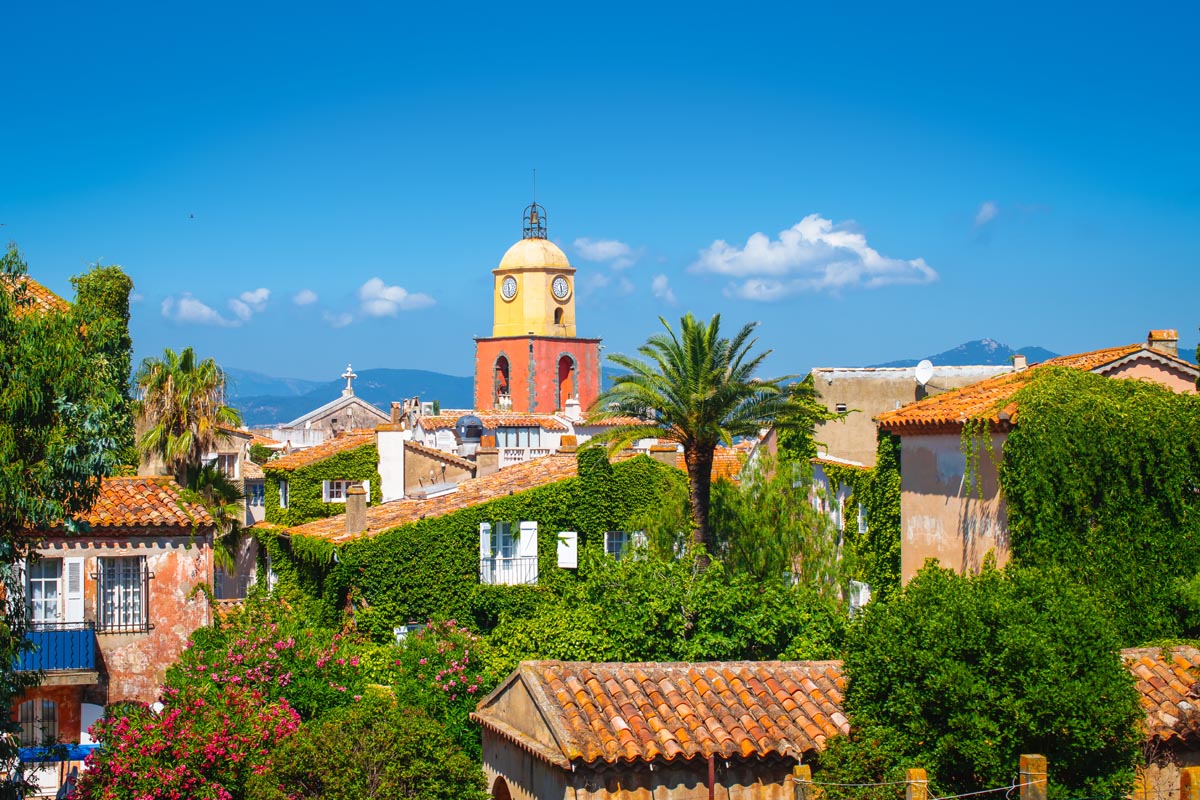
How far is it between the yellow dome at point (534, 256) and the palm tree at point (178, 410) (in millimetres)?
57985

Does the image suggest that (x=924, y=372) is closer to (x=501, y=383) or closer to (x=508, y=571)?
(x=508, y=571)

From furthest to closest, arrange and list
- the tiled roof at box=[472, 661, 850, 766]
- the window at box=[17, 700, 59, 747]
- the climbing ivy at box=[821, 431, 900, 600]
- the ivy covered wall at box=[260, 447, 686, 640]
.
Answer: the ivy covered wall at box=[260, 447, 686, 640] < the climbing ivy at box=[821, 431, 900, 600] < the window at box=[17, 700, 59, 747] < the tiled roof at box=[472, 661, 850, 766]

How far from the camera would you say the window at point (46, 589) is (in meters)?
29.0

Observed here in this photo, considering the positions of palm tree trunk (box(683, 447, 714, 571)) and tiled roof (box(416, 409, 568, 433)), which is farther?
tiled roof (box(416, 409, 568, 433))

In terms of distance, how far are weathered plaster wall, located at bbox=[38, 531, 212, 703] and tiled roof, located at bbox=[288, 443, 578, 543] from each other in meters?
6.10

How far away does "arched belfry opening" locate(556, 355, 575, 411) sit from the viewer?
97.6m

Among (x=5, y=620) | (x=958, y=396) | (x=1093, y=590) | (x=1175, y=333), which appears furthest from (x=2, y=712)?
(x=1175, y=333)

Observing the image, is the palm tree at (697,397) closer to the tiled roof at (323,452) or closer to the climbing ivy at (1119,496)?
the climbing ivy at (1119,496)

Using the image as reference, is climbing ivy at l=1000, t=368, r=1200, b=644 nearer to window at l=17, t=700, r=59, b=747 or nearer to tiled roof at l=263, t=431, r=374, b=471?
window at l=17, t=700, r=59, b=747

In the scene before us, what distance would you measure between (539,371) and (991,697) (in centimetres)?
8045

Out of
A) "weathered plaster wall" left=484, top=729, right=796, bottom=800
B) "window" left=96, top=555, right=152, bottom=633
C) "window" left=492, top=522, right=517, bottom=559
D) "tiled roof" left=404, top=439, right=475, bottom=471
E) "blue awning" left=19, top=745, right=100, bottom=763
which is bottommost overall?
"blue awning" left=19, top=745, right=100, bottom=763

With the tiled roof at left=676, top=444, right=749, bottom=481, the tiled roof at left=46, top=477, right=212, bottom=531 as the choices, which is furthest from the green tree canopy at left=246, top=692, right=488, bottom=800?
the tiled roof at left=676, top=444, right=749, bottom=481

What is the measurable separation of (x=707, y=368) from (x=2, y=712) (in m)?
18.2

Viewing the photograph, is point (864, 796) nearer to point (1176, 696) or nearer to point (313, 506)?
point (1176, 696)
